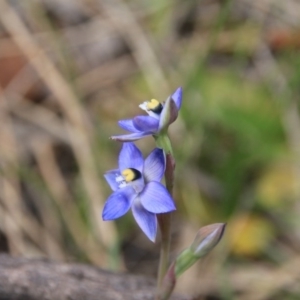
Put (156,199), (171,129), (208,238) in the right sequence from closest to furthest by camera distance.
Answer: (156,199), (208,238), (171,129)

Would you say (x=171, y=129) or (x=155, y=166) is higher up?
(x=171, y=129)

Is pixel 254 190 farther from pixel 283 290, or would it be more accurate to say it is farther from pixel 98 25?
pixel 98 25

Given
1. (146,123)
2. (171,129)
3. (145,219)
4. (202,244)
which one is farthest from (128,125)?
(171,129)

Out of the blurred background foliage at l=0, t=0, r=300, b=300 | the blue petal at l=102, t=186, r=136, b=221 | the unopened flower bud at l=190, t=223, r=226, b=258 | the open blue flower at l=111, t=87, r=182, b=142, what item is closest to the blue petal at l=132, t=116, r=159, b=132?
the open blue flower at l=111, t=87, r=182, b=142

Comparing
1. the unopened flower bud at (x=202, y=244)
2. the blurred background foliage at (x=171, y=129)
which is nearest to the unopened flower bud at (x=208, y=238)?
the unopened flower bud at (x=202, y=244)

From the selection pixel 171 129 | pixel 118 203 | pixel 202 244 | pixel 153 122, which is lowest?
pixel 202 244

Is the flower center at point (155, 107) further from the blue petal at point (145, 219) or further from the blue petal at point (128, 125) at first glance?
the blue petal at point (145, 219)

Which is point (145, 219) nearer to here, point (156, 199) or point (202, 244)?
point (156, 199)

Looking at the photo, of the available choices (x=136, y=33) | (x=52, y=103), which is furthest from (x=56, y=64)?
(x=136, y=33)
